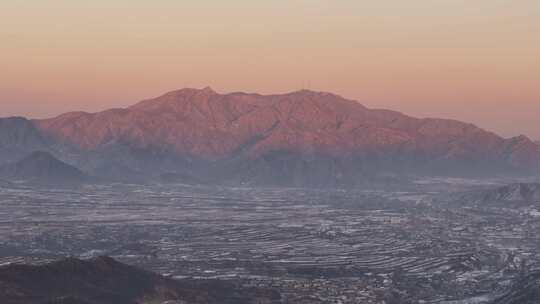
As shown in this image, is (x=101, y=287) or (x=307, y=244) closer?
(x=101, y=287)

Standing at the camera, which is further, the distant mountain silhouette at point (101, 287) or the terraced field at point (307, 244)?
the terraced field at point (307, 244)

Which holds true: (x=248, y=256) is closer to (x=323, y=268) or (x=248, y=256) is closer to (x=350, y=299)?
(x=323, y=268)

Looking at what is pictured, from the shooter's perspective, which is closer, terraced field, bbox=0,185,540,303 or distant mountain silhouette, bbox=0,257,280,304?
Result: distant mountain silhouette, bbox=0,257,280,304

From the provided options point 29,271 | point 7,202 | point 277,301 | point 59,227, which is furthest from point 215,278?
point 7,202

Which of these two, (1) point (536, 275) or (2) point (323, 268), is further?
(2) point (323, 268)
